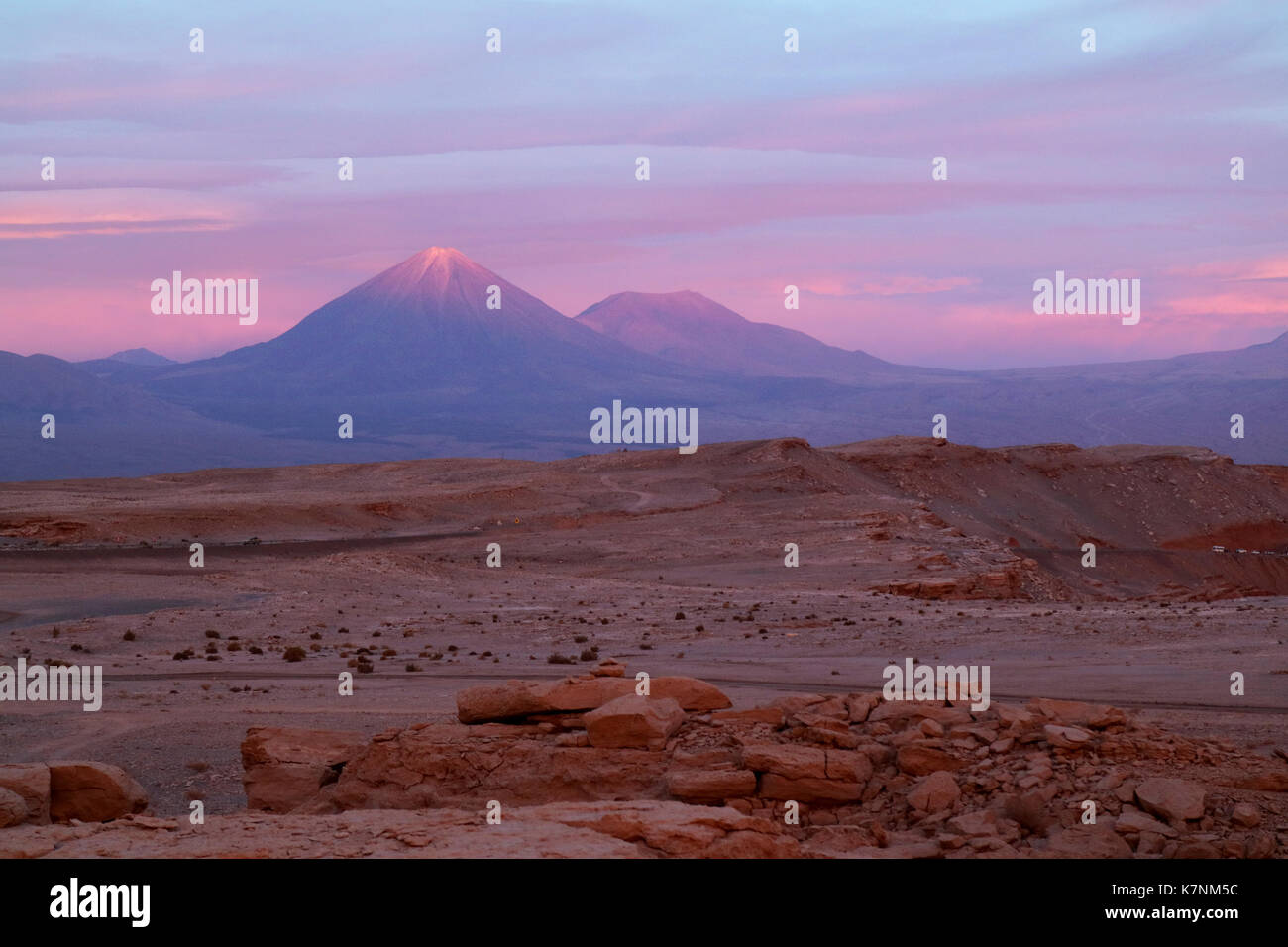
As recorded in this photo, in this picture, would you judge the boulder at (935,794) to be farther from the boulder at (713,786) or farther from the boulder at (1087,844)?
the boulder at (713,786)

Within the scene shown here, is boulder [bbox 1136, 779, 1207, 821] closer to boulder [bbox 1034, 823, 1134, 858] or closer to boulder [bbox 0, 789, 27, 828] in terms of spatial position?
boulder [bbox 1034, 823, 1134, 858]

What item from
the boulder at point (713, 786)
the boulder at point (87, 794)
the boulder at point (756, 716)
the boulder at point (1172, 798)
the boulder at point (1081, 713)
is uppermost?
the boulder at point (1081, 713)

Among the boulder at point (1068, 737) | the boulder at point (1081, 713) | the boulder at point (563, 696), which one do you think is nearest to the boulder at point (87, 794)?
the boulder at point (563, 696)

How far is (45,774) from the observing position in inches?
373

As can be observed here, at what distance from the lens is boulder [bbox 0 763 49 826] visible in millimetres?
9156

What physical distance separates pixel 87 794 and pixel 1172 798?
8506mm

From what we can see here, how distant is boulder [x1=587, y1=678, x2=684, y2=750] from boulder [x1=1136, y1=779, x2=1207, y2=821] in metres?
3.74

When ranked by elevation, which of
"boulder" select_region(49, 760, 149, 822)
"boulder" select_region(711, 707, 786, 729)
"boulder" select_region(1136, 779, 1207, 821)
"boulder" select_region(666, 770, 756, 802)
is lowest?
"boulder" select_region(49, 760, 149, 822)

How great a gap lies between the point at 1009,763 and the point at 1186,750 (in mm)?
1378

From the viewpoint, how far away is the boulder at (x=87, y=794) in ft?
31.8

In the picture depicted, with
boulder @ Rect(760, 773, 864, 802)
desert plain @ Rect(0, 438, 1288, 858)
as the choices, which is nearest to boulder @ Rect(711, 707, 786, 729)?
desert plain @ Rect(0, 438, 1288, 858)

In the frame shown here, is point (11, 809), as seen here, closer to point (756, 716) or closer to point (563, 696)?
point (563, 696)

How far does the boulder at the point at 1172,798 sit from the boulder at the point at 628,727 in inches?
147
